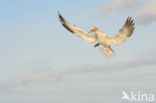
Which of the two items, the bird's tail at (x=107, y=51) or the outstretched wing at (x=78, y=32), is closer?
the bird's tail at (x=107, y=51)

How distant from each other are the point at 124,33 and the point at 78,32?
13.5 feet

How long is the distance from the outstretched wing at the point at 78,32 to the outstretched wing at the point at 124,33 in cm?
179

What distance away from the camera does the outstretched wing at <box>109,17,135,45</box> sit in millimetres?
29594

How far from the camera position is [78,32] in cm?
3228

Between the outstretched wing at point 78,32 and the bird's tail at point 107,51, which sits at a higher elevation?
the outstretched wing at point 78,32

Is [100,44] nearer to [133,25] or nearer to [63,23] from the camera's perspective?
[133,25]

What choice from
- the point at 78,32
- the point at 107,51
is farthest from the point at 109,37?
the point at 78,32

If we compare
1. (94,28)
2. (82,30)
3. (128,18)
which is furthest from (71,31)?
(128,18)

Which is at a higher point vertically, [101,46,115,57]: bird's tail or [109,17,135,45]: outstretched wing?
[109,17,135,45]: outstretched wing

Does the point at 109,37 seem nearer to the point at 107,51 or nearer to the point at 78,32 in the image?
the point at 107,51

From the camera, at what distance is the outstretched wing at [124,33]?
29.6 meters

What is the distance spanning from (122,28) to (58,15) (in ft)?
21.4

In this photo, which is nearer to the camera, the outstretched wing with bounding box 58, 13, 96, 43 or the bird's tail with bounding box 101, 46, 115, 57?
the bird's tail with bounding box 101, 46, 115, 57

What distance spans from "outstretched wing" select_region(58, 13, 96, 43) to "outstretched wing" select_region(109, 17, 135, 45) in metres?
1.79
